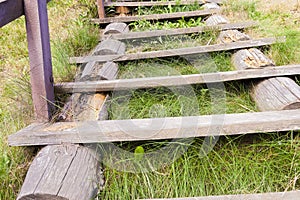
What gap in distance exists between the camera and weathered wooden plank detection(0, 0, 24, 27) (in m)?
1.38

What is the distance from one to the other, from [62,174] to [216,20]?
2.52m

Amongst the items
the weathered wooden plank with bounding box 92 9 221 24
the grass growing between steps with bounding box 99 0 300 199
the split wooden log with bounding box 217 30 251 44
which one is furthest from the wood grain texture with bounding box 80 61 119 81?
the weathered wooden plank with bounding box 92 9 221 24

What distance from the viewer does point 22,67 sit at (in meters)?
2.61

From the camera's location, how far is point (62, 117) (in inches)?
68.6

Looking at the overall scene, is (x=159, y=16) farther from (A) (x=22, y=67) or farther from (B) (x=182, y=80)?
(B) (x=182, y=80)

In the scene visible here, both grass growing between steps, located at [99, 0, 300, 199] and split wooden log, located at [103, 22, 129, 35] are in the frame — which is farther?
split wooden log, located at [103, 22, 129, 35]

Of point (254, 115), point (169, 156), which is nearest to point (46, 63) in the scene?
point (169, 156)

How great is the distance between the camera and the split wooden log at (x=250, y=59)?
2199mm

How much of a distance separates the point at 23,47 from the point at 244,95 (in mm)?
2078

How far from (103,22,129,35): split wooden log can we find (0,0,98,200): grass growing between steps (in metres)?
0.12

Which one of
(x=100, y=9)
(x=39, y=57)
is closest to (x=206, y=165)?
(x=39, y=57)

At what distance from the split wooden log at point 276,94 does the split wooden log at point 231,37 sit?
0.81 metres

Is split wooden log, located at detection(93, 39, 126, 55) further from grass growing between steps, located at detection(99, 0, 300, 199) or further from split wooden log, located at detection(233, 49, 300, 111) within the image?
split wooden log, located at detection(233, 49, 300, 111)

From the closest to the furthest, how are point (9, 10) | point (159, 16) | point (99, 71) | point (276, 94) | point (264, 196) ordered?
1. point (264, 196)
2. point (9, 10)
3. point (276, 94)
4. point (99, 71)
5. point (159, 16)
